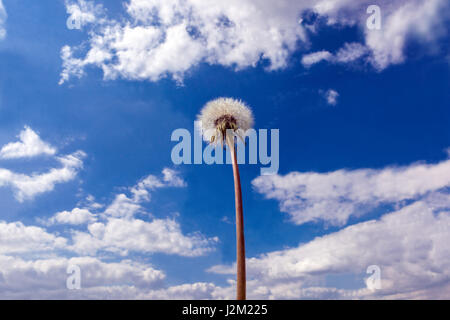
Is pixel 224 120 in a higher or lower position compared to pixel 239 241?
higher

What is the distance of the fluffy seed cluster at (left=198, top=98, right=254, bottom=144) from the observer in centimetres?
3506

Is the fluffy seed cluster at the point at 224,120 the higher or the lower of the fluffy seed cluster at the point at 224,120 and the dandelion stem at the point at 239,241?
the higher

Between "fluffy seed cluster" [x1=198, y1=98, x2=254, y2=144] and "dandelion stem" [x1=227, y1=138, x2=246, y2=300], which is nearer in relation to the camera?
"dandelion stem" [x1=227, y1=138, x2=246, y2=300]

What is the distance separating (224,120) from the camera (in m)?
35.1

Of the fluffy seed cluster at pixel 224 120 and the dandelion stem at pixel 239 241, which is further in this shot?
the fluffy seed cluster at pixel 224 120

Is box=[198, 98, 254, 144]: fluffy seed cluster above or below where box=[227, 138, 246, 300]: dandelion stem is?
above

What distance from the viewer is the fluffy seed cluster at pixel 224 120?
35.1 metres

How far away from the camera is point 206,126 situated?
117 feet
